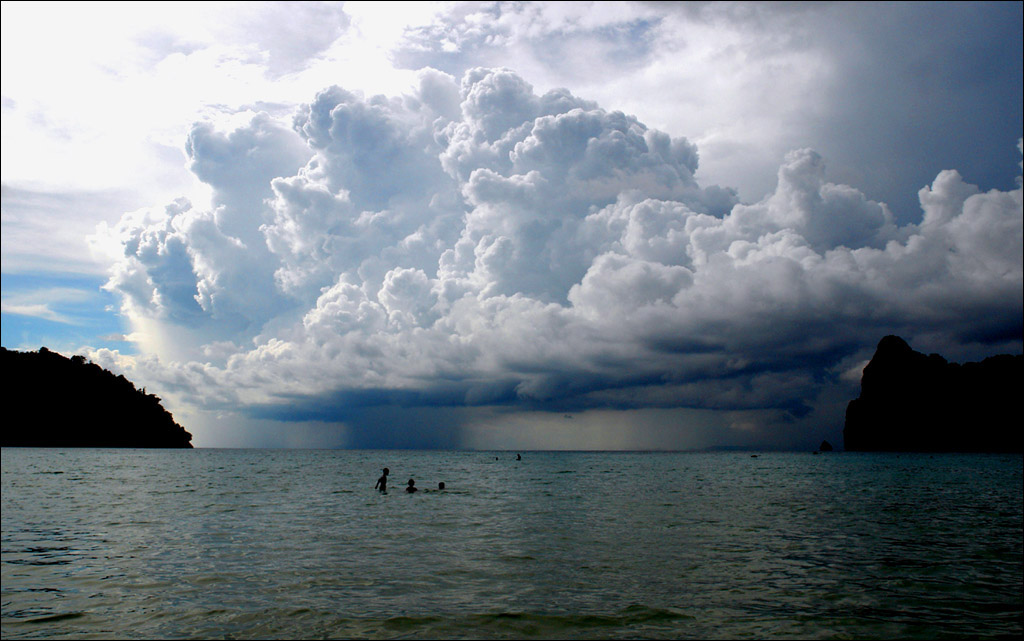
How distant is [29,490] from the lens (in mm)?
58875

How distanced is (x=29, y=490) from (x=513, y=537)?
52.4 m

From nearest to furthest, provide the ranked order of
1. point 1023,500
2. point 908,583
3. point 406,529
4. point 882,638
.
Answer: point 882,638
point 908,583
point 406,529
point 1023,500

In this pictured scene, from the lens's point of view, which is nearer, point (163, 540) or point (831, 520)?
point (163, 540)

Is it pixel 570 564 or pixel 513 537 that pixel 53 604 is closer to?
pixel 570 564

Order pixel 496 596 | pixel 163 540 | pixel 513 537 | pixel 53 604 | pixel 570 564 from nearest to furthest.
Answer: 1. pixel 53 604
2. pixel 496 596
3. pixel 570 564
4. pixel 163 540
5. pixel 513 537

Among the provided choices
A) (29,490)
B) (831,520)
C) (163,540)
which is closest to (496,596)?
(163,540)

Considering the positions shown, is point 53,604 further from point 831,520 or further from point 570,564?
point 831,520

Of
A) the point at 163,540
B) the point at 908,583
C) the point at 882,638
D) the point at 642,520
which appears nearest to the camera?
the point at 882,638

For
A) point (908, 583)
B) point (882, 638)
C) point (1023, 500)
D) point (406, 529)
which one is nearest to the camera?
point (882, 638)

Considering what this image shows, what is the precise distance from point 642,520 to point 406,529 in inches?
598

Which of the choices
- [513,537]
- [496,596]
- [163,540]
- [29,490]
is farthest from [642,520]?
[29,490]

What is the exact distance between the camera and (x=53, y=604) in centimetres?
1881

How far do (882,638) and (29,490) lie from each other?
70.1m

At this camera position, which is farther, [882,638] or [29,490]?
[29,490]
